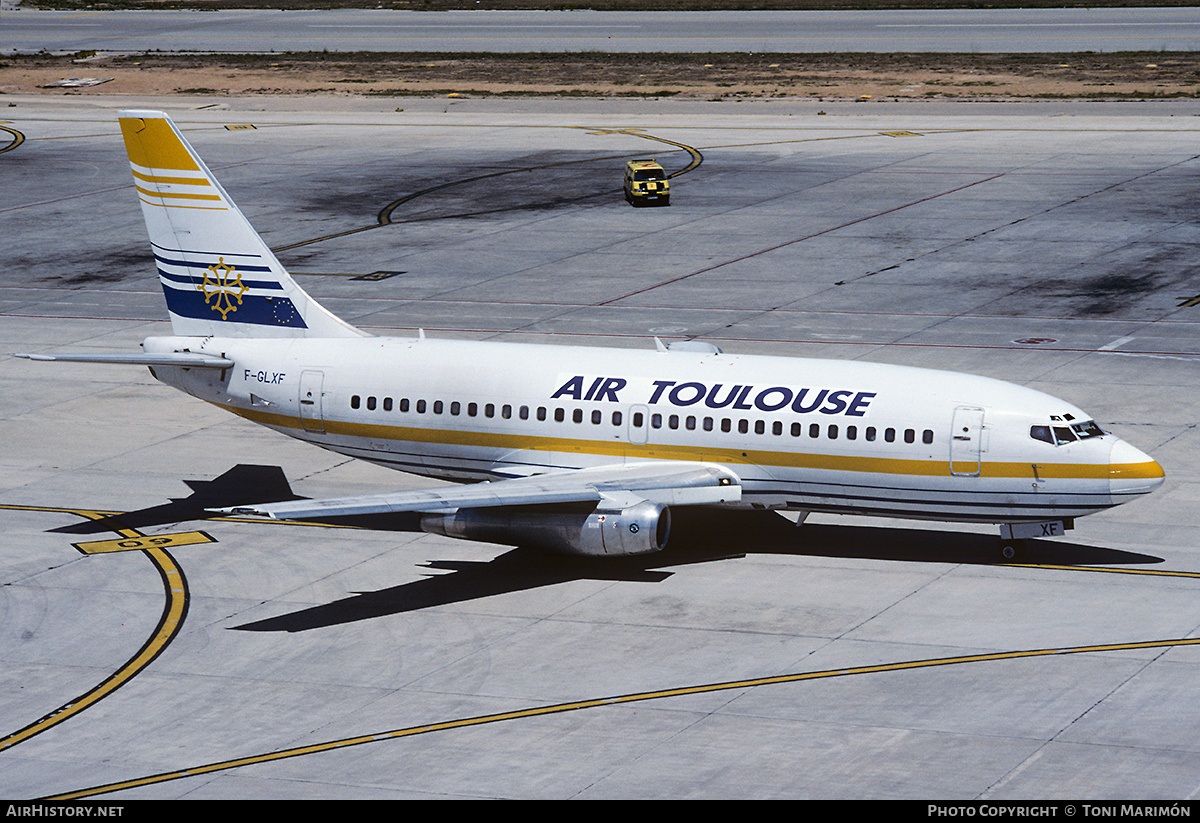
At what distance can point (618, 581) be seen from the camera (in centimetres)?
3912

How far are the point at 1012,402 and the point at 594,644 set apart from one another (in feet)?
38.1

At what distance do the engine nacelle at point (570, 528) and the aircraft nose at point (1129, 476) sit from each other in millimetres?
10284

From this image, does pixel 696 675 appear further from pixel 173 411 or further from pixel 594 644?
pixel 173 411

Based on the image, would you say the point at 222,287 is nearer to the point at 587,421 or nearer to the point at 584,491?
the point at 587,421

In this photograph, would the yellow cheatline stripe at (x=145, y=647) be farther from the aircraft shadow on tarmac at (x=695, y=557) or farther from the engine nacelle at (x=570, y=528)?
the engine nacelle at (x=570, y=528)

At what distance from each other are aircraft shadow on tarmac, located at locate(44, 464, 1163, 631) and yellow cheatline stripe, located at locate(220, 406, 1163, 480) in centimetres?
248

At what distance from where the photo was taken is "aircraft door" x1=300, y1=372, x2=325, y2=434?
4388 centimetres

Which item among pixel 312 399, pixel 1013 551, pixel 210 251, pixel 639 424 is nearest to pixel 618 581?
pixel 639 424

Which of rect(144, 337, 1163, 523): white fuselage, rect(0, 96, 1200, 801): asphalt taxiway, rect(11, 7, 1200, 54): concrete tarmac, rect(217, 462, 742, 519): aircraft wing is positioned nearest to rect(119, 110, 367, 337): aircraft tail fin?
rect(144, 337, 1163, 523): white fuselage

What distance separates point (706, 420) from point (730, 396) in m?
0.83

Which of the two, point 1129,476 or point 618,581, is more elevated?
point 1129,476

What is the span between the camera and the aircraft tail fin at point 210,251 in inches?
1793

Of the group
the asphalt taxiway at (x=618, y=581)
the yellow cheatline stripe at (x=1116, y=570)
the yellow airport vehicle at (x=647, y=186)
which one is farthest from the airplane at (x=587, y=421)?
the yellow airport vehicle at (x=647, y=186)
